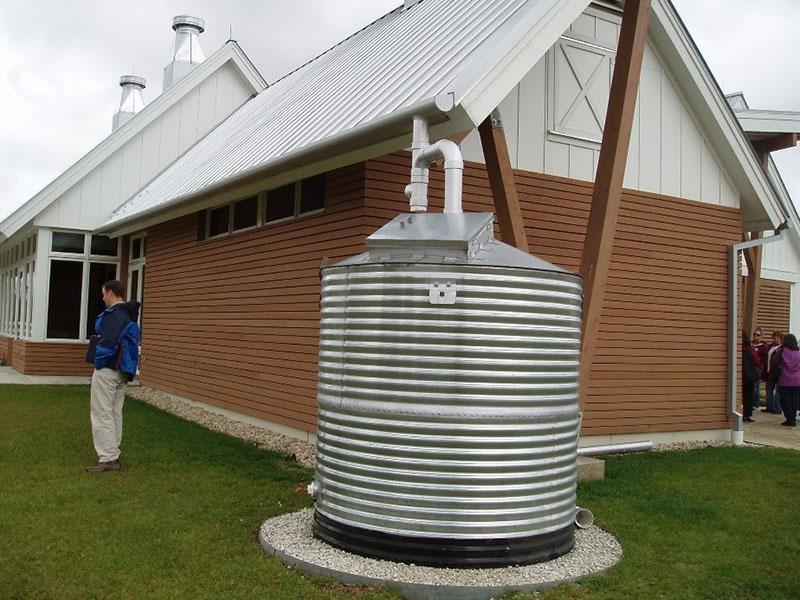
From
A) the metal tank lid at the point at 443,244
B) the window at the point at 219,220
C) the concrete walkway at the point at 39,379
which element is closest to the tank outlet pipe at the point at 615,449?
the metal tank lid at the point at 443,244

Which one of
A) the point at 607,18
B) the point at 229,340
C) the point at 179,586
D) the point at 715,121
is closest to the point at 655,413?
the point at 715,121

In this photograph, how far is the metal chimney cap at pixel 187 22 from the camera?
21391 mm

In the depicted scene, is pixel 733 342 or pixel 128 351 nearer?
pixel 128 351

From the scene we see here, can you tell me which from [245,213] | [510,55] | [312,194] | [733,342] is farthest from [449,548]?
[733,342]

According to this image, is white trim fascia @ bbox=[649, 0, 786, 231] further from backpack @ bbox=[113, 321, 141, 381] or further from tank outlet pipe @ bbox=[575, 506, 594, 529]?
backpack @ bbox=[113, 321, 141, 381]

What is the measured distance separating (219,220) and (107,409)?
18.3ft

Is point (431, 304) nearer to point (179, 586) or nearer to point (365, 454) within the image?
point (365, 454)

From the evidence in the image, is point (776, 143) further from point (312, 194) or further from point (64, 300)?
point (64, 300)

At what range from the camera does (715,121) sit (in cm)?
1087

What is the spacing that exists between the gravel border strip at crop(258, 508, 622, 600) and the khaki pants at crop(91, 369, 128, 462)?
268 centimetres

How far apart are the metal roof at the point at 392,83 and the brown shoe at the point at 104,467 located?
3.35m

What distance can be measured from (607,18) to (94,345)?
7458 millimetres

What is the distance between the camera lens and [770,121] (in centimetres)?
1315

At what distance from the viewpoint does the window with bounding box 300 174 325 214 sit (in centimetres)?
941
